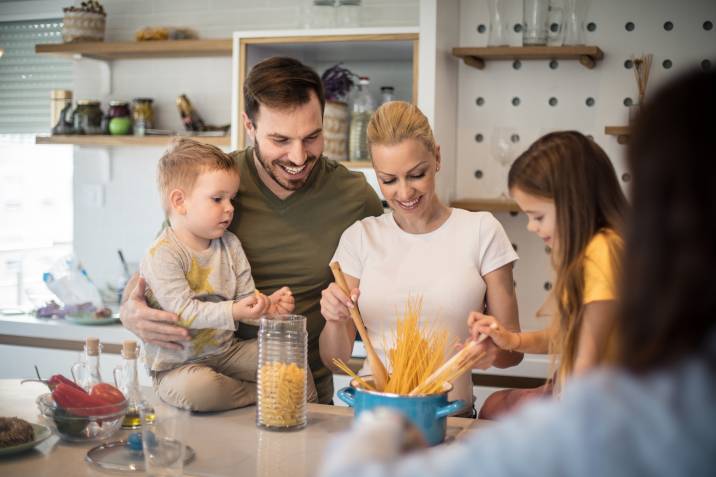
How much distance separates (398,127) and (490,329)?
0.59m

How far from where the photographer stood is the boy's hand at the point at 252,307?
1.91 m

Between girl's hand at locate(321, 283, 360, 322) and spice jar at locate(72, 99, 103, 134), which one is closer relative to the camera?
girl's hand at locate(321, 283, 360, 322)

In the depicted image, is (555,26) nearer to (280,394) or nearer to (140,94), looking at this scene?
(140,94)

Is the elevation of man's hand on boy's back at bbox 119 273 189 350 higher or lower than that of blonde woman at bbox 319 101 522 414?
lower

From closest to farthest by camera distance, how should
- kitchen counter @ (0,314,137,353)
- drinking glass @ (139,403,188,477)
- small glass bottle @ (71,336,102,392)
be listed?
drinking glass @ (139,403,188,477) < small glass bottle @ (71,336,102,392) < kitchen counter @ (0,314,137,353)

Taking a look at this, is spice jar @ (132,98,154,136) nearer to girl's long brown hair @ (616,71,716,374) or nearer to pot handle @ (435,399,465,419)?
pot handle @ (435,399,465,419)

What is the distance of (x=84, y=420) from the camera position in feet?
5.48

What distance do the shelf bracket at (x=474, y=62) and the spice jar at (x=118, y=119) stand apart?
5.79ft

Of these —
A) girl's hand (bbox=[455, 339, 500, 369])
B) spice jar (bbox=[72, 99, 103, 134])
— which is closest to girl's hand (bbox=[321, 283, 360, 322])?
girl's hand (bbox=[455, 339, 500, 369])

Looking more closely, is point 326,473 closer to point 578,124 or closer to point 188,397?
point 188,397

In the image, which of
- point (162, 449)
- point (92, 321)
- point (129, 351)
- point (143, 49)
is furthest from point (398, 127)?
point (143, 49)

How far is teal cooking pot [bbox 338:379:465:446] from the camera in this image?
5.04 feet

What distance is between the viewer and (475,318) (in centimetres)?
164

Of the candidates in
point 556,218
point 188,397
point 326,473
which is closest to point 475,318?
point 556,218
